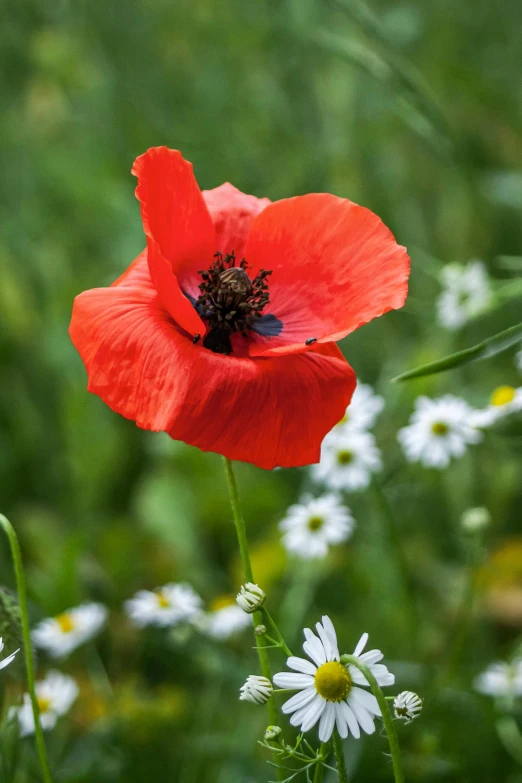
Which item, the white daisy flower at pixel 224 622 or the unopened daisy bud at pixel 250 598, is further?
the white daisy flower at pixel 224 622

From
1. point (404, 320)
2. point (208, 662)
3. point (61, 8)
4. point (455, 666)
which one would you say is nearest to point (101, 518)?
point (208, 662)

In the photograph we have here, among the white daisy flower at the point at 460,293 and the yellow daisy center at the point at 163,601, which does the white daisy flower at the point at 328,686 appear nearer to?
the yellow daisy center at the point at 163,601

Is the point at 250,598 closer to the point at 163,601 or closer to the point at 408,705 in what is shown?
the point at 408,705

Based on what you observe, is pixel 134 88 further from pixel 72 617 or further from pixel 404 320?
pixel 72 617

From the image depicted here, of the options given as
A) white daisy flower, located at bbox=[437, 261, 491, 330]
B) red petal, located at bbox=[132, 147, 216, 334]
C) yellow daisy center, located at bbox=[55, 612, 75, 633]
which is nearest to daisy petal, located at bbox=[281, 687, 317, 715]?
red petal, located at bbox=[132, 147, 216, 334]

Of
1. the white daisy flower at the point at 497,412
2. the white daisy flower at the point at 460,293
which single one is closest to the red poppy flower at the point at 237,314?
the white daisy flower at the point at 497,412

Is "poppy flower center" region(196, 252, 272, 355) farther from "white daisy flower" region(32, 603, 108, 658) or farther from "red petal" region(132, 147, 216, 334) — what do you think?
"white daisy flower" region(32, 603, 108, 658)

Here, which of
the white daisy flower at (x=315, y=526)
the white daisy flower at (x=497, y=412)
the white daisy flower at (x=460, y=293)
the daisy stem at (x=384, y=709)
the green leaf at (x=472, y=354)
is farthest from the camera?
the white daisy flower at (x=460, y=293)
